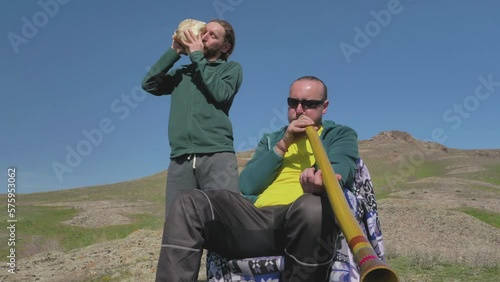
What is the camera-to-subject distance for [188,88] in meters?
3.68

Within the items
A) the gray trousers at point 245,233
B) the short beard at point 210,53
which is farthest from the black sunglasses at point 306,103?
the short beard at point 210,53

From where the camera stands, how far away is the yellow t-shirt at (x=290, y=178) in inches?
114

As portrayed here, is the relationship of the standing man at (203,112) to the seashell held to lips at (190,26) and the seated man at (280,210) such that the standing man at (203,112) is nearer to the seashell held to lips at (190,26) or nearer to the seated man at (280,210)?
the seashell held to lips at (190,26)

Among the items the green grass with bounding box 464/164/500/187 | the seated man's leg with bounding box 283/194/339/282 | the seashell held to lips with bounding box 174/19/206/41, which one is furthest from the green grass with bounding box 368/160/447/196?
the seated man's leg with bounding box 283/194/339/282

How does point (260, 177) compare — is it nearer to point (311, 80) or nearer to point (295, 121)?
point (295, 121)

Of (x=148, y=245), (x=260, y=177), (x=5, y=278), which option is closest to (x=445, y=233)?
(x=148, y=245)

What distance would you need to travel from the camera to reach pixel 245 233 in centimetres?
270

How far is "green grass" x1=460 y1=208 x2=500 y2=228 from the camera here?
1626cm

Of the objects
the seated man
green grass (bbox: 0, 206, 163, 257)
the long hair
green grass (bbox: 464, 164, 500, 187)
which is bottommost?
green grass (bbox: 0, 206, 163, 257)

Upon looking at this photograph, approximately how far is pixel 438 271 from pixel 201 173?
3.54 m

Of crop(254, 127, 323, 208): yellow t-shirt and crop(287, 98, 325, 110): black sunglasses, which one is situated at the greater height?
crop(287, 98, 325, 110): black sunglasses

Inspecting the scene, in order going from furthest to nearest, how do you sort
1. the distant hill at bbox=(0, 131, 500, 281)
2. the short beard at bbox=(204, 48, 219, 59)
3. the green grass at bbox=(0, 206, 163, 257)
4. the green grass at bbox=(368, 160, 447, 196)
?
1. the green grass at bbox=(368, 160, 447, 196)
2. the green grass at bbox=(0, 206, 163, 257)
3. the distant hill at bbox=(0, 131, 500, 281)
4. the short beard at bbox=(204, 48, 219, 59)

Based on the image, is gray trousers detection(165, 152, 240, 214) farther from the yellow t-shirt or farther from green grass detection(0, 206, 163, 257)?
green grass detection(0, 206, 163, 257)

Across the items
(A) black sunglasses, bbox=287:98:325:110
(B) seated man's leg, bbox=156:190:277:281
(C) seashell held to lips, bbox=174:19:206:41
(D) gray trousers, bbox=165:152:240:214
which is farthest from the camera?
(C) seashell held to lips, bbox=174:19:206:41
